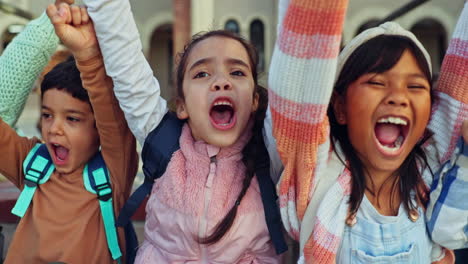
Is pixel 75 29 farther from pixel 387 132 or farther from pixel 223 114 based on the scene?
pixel 387 132

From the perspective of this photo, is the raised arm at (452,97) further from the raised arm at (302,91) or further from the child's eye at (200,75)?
the child's eye at (200,75)

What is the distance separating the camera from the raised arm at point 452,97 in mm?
1562

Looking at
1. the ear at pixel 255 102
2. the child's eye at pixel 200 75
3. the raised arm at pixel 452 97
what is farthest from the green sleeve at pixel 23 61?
the raised arm at pixel 452 97

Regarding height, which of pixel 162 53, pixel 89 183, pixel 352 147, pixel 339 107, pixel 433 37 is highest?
pixel 339 107

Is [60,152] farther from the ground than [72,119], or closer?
closer

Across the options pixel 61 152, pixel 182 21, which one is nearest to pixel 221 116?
pixel 61 152

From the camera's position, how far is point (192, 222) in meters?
1.61

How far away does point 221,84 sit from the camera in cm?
165

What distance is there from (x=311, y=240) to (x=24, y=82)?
129 centimetres

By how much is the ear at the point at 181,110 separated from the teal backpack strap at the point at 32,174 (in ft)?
1.85

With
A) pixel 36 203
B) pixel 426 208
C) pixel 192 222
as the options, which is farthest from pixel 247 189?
pixel 36 203

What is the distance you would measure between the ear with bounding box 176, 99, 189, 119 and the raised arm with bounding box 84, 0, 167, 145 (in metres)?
0.08

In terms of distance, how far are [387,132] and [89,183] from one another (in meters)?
1.09

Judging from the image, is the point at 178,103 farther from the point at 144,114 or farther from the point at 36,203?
the point at 36,203
